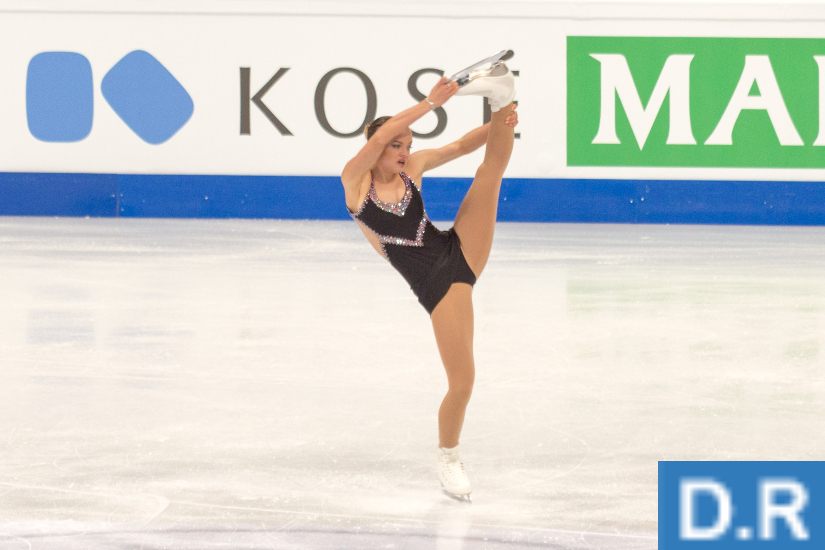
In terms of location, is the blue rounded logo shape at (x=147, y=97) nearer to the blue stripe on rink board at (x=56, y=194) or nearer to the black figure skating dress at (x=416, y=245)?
the blue stripe on rink board at (x=56, y=194)

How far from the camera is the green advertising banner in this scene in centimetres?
1137

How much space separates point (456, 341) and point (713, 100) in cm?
913

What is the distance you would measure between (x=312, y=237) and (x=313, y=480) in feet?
22.4

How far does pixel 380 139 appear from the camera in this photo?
2.86 metres

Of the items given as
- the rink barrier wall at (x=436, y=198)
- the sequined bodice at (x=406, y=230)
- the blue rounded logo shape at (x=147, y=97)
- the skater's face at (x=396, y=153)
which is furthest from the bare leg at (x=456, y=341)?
the blue rounded logo shape at (x=147, y=97)

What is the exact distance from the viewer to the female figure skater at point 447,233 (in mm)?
2977

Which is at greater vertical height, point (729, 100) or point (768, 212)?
point (729, 100)

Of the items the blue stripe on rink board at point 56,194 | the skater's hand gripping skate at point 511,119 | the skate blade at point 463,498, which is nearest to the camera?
the skate blade at point 463,498

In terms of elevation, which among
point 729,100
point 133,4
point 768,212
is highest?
point 133,4

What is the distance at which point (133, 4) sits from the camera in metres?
11.8

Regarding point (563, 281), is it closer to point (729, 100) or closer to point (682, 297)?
point (682, 297)

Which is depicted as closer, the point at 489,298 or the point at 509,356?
the point at 509,356

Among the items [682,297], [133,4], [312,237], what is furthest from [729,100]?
[133,4]

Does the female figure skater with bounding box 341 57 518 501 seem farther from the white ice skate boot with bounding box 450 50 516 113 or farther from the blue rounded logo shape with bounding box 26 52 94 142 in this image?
the blue rounded logo shape with bounding box 26 52 94 142
